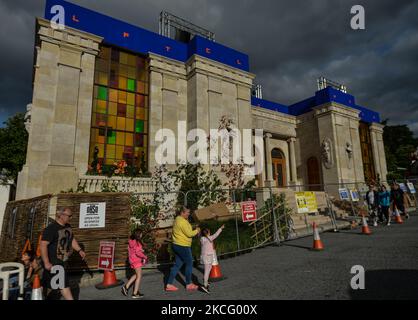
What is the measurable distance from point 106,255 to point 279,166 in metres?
19.9

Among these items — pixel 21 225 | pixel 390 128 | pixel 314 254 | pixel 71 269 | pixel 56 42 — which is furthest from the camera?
pixel 390 128

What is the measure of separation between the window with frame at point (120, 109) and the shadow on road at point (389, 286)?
1256 centimetres

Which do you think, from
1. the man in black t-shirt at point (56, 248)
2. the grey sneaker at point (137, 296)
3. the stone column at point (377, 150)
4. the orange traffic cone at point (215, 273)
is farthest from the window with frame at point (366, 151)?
the man in black t-shirt at point (56, 248)

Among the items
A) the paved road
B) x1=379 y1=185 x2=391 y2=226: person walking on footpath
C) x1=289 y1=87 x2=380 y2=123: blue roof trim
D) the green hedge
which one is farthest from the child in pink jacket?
x1=289 y1=87 x2=380 y2=123: blue roof trim

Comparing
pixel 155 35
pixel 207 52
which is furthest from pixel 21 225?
pixel 207 52

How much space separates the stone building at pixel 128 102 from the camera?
40.8 ft

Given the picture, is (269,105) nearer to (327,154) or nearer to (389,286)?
(327,154)

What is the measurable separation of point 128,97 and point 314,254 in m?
13.2

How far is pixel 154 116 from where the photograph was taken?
1609cm

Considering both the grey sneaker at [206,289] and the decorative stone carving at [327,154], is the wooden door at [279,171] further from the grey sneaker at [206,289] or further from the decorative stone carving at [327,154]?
the grey sneaker at [206,289]

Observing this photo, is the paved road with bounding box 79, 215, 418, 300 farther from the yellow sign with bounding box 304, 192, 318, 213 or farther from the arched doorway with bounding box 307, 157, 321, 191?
the arched doorway with bounding box 307, 157, 321, 191

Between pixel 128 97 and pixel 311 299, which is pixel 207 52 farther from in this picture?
pixel 311 299
